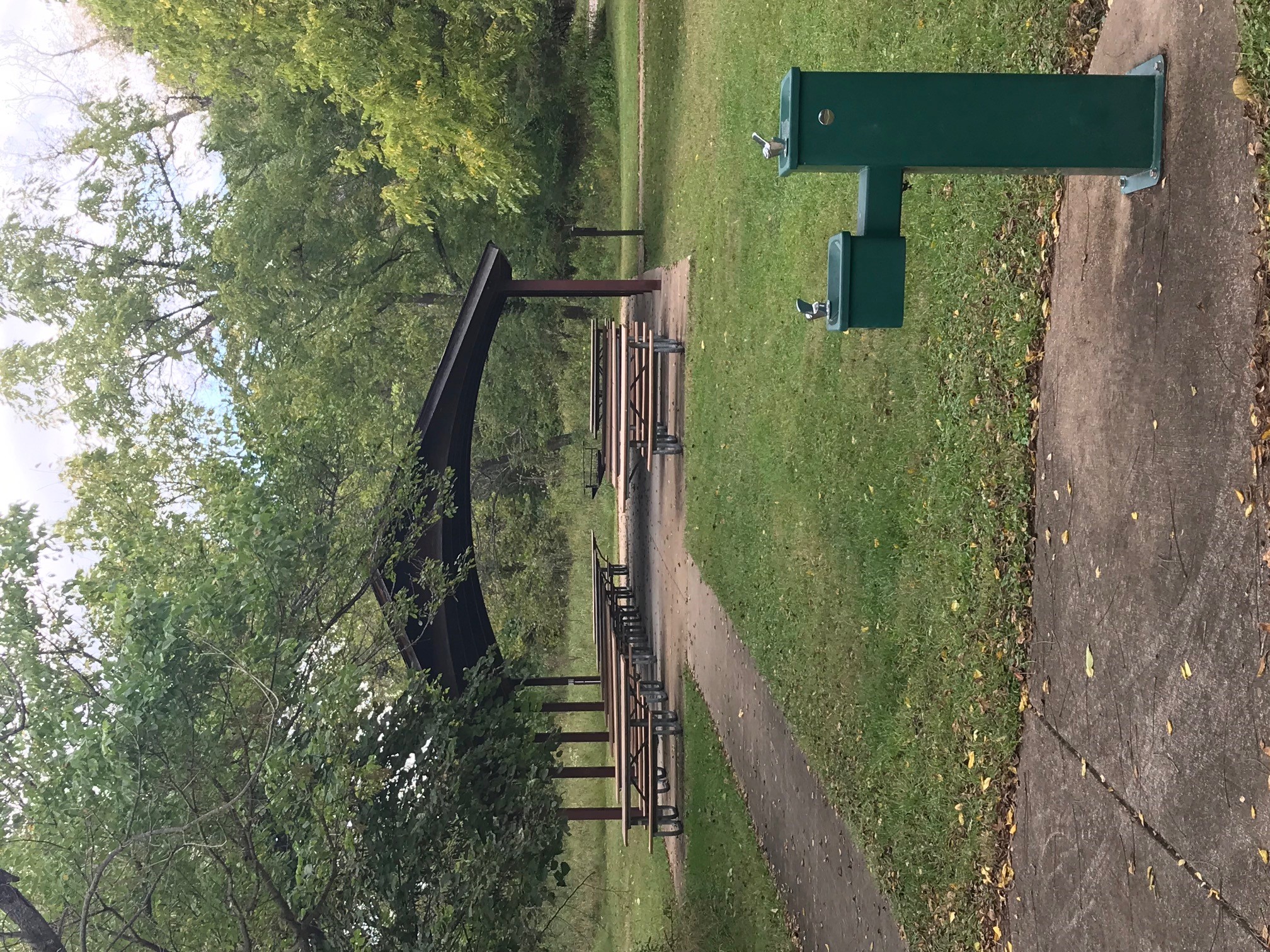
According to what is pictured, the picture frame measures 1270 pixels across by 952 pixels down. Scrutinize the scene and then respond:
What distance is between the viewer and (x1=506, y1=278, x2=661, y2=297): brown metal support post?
13.4m

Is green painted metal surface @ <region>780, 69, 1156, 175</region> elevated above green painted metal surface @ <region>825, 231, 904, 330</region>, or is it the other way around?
green painted metal surface @ <region>780, 69, 1156, 175</region>

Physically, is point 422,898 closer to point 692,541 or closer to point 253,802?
point 253,802

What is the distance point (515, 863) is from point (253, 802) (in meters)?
2.19

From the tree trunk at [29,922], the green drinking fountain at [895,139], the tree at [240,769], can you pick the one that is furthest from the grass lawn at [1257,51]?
the tree trunk at [29,922]

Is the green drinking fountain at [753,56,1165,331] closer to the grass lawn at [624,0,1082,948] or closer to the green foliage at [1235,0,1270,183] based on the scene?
the green foliage at [1235,0,1270,183]

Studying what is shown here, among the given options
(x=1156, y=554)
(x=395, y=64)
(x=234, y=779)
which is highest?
(x=395, y=64)

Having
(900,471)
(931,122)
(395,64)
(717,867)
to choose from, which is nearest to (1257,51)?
(931,122)

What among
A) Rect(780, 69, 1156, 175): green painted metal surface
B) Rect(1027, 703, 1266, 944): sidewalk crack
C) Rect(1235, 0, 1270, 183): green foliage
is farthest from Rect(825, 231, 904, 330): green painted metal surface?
Rect(1027, 703, 1266, 944): sidewalk crack

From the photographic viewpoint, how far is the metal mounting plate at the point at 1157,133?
3877 mm

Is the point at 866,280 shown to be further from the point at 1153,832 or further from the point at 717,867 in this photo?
the point at 717,867

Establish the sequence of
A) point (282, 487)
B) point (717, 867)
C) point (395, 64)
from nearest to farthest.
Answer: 1. point (282, 487)
2. point (717, 867)
3. point (395, 64)

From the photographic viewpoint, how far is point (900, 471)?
21.4 feet

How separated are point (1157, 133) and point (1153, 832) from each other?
9.33 feet

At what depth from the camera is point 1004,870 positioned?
5.18m
